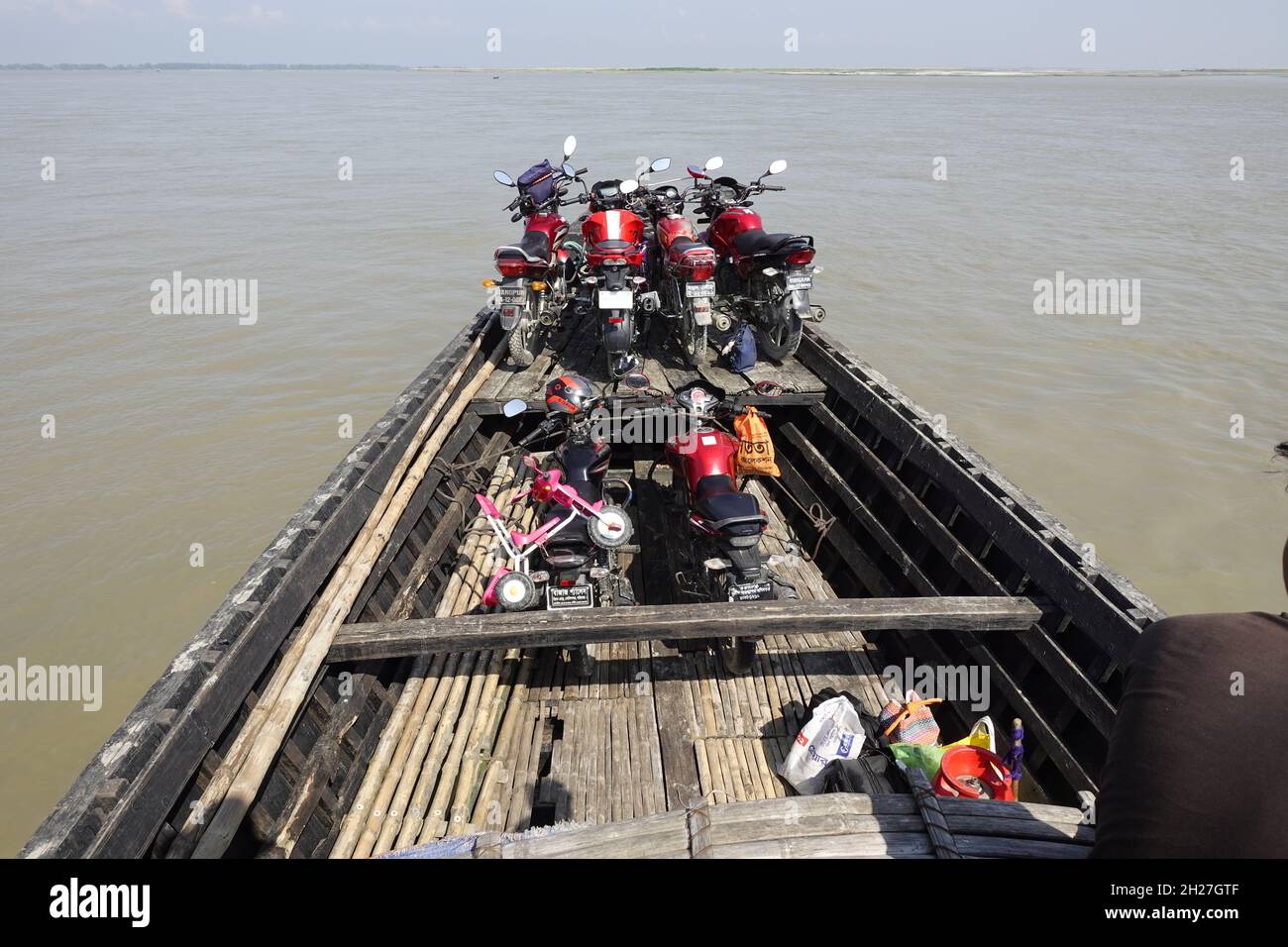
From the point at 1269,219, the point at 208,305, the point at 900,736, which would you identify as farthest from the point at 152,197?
the point at 1269,219

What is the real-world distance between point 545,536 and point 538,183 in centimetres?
527

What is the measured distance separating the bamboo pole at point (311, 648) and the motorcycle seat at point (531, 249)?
2225 millimetres

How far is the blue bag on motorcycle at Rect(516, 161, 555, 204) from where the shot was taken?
26.4ft

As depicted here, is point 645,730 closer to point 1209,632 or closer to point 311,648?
point 311,648

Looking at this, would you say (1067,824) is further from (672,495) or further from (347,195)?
(347,195)

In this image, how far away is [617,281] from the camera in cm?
647

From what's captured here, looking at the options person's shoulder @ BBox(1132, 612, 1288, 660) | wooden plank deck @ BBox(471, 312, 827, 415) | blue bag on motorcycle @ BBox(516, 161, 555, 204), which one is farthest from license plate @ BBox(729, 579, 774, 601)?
blue bag on motorcycle @ BBox(516, 161, 555, 204)

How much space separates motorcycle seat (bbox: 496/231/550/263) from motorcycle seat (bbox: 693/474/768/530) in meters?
3.50

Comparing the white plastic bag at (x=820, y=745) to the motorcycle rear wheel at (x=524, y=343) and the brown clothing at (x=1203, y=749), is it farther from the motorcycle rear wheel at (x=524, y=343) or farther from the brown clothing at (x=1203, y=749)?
the motorcycle rear wheel at (x=524, y=343)

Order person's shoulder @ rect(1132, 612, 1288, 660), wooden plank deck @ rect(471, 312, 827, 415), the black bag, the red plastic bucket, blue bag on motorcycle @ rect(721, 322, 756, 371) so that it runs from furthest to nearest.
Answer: blue bag on motorcycle @ rect(721, 322, 756, 371), wooden plank deck @ rect(471, 312, 827, 415), the black bag, the red plastic bucket, person's shoulder @ rect(1132, 612, 1288, 660)

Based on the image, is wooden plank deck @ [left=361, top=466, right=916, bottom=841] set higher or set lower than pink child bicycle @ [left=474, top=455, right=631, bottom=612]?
lower

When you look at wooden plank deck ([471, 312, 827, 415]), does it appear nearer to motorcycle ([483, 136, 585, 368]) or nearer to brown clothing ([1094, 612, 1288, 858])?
motorcycle ([483, 136, 585, 368])

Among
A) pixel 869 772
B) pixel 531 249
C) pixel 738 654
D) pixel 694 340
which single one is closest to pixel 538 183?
pixel 531 249

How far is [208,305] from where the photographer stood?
13.2 m
